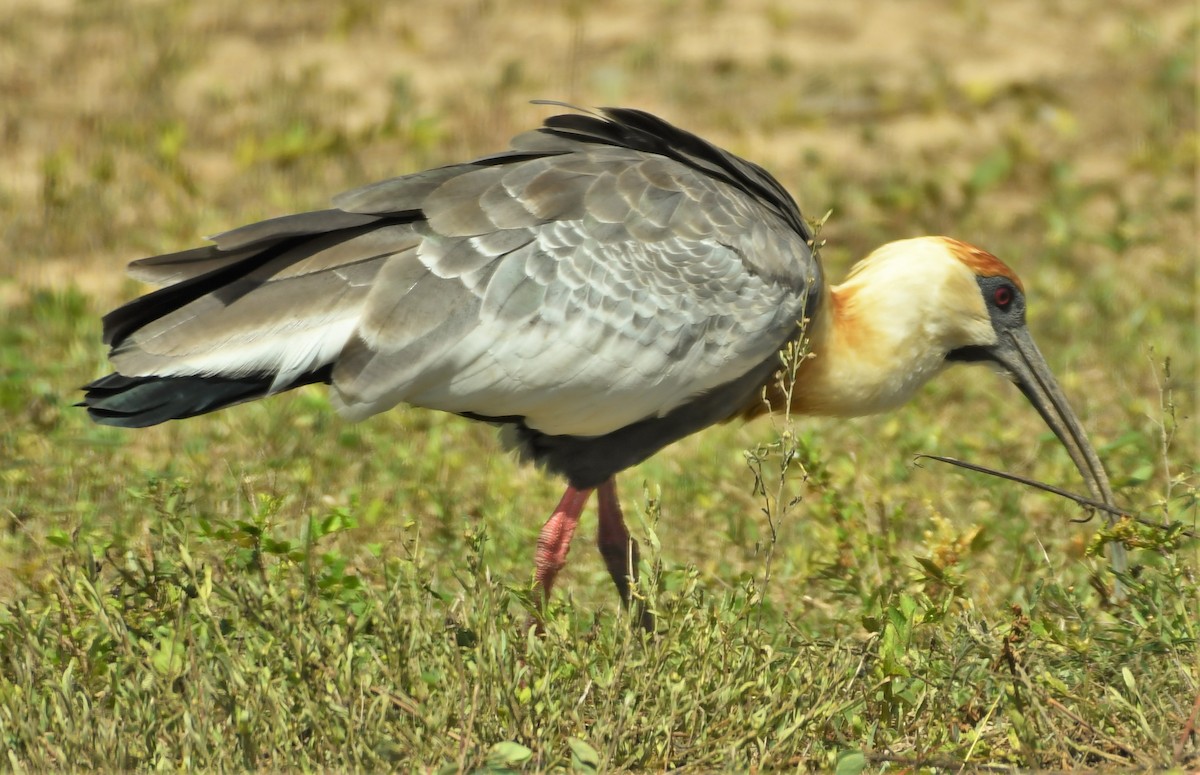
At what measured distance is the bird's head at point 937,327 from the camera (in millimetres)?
4930

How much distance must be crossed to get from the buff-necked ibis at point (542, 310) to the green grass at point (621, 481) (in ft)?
1.04

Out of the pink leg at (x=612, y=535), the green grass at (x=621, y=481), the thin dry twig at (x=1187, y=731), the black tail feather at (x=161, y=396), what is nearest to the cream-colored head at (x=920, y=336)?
the green grass at (x=621, y=481)

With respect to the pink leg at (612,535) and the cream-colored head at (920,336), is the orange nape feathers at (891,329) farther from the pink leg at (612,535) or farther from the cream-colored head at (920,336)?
the pink leg at (612,535)

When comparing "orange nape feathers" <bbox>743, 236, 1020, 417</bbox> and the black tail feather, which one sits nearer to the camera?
the black tail feather

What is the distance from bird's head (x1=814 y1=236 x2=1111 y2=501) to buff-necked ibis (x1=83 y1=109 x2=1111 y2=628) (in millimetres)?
22

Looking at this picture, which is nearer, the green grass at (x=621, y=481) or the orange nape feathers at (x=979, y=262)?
the green grass at (x=621, y=481)

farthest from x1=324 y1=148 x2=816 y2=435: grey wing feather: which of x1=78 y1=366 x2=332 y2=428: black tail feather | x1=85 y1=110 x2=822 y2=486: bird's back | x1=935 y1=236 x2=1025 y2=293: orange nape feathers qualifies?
x1=935 y1=236 x2=1025 y2=293: orange nape feathers

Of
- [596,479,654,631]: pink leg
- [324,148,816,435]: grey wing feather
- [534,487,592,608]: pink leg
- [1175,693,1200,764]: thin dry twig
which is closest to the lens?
[1175,693,1200,764]: thin dry twig

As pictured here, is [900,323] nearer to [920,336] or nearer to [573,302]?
Result: [920,336]

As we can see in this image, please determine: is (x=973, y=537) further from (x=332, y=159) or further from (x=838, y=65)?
(x=838, y=65)

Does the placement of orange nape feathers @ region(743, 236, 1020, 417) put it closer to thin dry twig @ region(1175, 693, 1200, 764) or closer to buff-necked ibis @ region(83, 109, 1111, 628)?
buff-necked ibis @ region(83, 109, 1111, 628)

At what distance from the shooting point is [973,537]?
464 centimetres

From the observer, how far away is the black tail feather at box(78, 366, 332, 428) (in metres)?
4.14

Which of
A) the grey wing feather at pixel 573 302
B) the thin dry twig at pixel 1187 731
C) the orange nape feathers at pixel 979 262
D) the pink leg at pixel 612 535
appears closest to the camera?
the thin dry twig at pixel 1187 731
